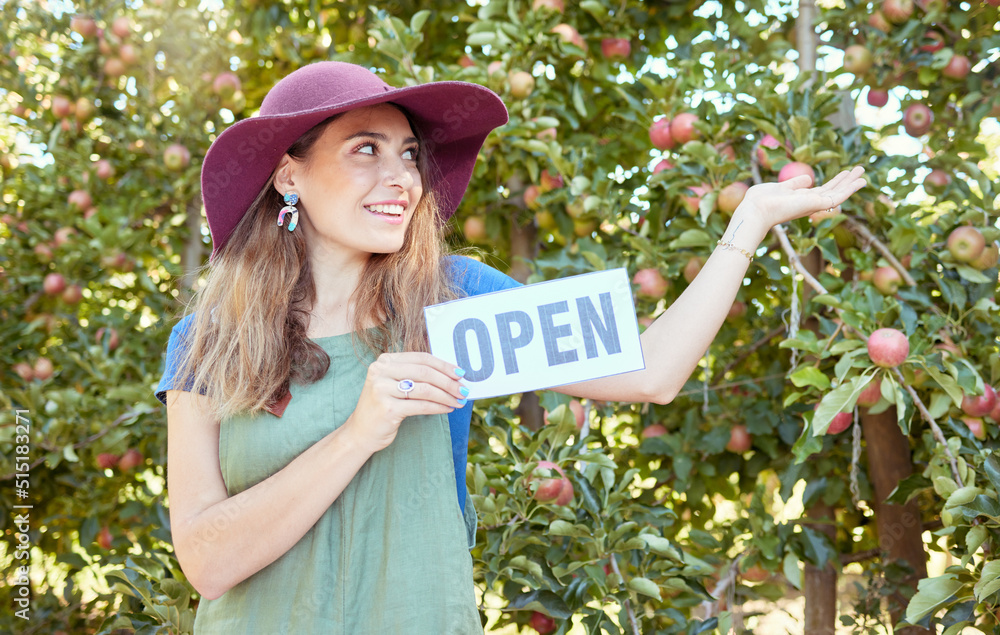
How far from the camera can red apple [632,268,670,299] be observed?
1.86 meters

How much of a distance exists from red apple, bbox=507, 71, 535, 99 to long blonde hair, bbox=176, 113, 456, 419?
33.9 inches

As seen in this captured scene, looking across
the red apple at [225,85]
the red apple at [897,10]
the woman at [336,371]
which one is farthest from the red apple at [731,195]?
the red apple at [225,85]

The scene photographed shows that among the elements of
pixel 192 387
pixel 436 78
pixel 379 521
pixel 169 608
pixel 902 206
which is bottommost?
pixel 169 608

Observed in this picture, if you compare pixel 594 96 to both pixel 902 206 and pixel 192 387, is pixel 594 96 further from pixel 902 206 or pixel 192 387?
pixel 192 387

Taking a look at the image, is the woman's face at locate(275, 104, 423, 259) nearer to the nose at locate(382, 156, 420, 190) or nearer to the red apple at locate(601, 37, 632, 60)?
the nose at locate(382, 156, 420, 190)

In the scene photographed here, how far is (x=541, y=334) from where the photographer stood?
93 centimetres

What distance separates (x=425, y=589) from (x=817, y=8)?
1902 mm

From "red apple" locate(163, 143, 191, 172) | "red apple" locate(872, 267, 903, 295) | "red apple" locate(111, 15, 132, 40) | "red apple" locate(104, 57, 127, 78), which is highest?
"red apple" locate(111, 15, 132, 40)

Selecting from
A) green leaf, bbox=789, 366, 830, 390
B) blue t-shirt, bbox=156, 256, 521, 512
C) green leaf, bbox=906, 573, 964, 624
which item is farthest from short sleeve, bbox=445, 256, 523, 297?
green leaf, bbox=906, 573, 964, 624

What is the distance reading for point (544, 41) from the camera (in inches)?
85.4

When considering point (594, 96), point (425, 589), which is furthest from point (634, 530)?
point (594, 96)

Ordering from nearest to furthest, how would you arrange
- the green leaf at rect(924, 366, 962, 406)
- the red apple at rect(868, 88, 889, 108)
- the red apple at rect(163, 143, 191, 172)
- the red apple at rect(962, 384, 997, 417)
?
the green leaf at rect(924, 366, 962, 406) < the red apple at rect(962, 384, 997, 417) < the red apple at rect(868, 88, 889, 108) < the red apple at rect(163, 143, 191, 172)

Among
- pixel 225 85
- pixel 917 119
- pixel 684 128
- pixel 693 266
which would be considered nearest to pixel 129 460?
pixel 225 85

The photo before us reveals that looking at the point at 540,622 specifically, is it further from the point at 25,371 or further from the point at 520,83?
the point at 25,371
